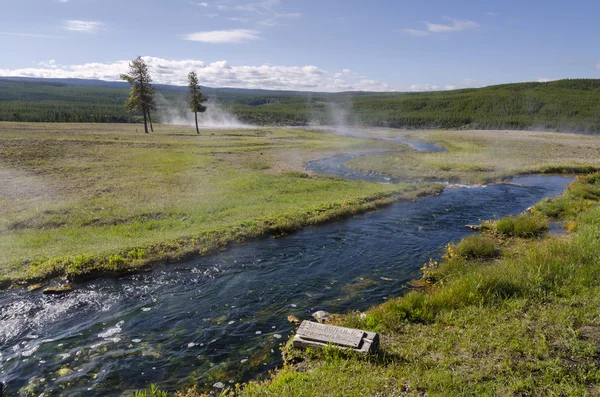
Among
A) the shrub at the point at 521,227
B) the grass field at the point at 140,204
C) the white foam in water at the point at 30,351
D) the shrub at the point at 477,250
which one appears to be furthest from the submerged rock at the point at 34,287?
the shrub at the point at 521,227

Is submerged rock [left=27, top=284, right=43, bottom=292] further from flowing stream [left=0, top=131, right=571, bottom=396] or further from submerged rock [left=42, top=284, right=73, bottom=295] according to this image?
submerged rock [left=42, top=284, right=73, bottom=295]

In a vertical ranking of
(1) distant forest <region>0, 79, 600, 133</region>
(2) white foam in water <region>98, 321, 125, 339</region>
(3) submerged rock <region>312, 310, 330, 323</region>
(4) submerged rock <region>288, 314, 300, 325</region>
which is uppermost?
(1) distant forest <region>0, 79, 600, 133</region>

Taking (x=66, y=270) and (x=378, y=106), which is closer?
(x=66, y=270)

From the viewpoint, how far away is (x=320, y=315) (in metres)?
11.3

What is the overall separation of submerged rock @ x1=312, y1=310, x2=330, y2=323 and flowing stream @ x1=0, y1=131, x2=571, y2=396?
35cm

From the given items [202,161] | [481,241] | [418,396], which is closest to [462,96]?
[202,161]

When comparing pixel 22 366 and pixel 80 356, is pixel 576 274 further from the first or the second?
pixel 22 366

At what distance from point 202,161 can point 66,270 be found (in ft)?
85.6

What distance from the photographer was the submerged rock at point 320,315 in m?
11.1

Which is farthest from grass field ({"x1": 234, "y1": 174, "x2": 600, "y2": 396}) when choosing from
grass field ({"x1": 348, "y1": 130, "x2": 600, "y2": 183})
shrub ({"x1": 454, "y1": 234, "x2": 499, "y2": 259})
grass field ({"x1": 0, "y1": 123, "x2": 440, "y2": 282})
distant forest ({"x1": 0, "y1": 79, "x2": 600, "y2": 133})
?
distant forest ({"x1": 0, "y1": 79, "x2": 600, "y2": 133})

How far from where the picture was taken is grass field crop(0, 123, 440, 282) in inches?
612

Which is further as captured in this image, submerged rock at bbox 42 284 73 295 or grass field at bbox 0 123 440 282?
grass field at bbox 0 123 440 282

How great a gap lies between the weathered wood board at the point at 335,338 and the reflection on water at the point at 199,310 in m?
0.98

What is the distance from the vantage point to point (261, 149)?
51.3 meters
